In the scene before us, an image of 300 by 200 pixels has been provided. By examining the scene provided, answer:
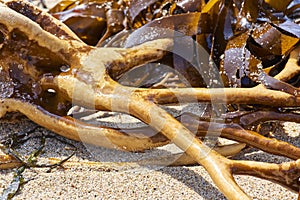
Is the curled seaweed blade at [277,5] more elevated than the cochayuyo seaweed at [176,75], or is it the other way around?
the curled seaweed blade at [277,5]

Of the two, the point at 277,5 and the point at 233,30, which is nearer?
the point at 233,30

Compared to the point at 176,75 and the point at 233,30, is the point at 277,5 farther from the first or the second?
the point at 176,75

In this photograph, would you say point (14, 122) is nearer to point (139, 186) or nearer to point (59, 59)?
point (59, 59)

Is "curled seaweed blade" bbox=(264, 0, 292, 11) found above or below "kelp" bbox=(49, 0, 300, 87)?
above

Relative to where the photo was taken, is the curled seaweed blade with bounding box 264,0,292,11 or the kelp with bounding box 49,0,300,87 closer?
the kelp with bounding box 49,0,300,87

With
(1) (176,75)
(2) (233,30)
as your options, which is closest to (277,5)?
(2) (233,30)

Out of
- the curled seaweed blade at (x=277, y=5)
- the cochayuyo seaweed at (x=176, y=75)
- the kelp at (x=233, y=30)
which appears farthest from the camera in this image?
the curled seaweed blade at (x=277, y=5)

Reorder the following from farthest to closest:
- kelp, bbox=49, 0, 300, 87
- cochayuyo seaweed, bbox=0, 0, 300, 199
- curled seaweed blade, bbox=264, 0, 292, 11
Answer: curled seaweed blade, bbox=264, 0, 292, 11
kelp, bbox=49, 0, 300, 87
cochayuyo seaweed, bbox=0, 0, 300, 199

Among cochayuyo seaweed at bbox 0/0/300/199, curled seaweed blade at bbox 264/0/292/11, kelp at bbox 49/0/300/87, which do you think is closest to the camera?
cochayuyo seaweed at bbox 0/0/300/199

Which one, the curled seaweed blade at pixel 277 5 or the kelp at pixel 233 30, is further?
the curled seaweed blade at pixel 277 5

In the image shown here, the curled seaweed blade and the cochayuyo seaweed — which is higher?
the curled seaweed blade
